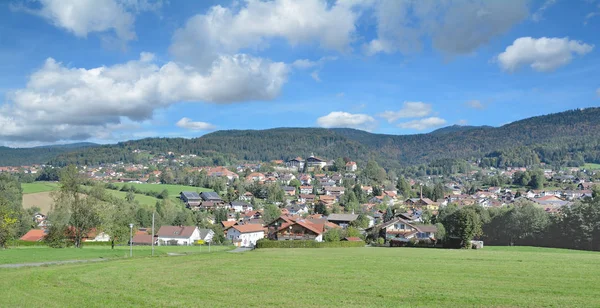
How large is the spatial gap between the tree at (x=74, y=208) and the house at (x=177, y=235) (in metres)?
25.6

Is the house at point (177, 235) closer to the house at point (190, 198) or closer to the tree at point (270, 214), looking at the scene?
the tree at point (270, 214)

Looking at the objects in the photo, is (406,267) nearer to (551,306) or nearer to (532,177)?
(551,306)

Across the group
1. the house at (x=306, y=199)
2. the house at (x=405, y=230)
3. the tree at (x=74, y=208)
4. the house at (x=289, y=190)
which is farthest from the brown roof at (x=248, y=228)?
the house at (x=289, y=190)

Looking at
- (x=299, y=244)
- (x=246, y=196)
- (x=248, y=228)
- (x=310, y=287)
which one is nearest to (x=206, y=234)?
(x=248, y=228)

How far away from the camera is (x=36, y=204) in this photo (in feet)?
325

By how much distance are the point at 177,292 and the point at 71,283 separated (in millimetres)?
5960

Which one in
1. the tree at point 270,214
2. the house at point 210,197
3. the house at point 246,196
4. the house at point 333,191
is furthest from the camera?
the house at point 333,191

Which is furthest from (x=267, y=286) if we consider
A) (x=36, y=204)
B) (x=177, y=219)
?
(x=36, y=204)

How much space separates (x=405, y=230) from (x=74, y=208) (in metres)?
53.9

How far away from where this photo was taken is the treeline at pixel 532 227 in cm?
5662

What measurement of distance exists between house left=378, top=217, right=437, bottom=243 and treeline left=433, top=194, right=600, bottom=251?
30.4 ft

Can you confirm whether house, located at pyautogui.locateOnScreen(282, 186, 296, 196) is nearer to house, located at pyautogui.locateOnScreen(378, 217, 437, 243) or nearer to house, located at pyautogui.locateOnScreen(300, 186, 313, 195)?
house, located at pyautogui.locateOnScreen(300, 186, 313, 195)

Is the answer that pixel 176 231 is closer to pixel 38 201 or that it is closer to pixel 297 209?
pixel 38 201

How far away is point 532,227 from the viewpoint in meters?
65.4
